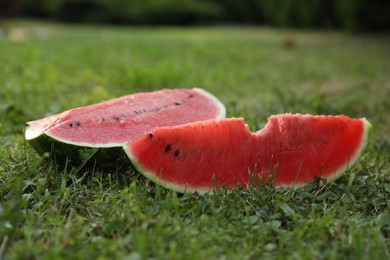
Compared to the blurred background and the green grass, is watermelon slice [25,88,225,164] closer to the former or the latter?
the green grass

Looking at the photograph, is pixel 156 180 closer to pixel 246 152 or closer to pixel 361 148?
pixel 246 152

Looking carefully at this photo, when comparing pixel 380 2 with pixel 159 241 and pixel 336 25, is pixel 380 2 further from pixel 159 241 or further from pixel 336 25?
pixel 159 241

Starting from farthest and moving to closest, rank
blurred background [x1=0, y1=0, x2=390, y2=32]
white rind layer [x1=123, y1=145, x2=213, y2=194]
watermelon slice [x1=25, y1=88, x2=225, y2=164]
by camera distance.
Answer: blurred background [x1=0, y1=0, x2=390, y2=32], watermelon slice [x1=25, y1=88, x2=225, y2=164], white rind layer [x1=123, y1=145, x2=213, y2=194]

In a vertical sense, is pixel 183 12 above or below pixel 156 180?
below

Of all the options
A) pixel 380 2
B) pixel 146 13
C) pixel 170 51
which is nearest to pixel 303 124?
pixel 170 51

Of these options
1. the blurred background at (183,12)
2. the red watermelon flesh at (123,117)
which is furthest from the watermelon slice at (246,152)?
the blurred background at (183,12)

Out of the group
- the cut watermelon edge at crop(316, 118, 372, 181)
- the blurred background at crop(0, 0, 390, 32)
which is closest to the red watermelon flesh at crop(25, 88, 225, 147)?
the cut watermelon edge at crop(316, 118, 372, 181)

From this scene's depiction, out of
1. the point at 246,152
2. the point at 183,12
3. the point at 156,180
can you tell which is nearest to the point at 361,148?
the point at 246,152
